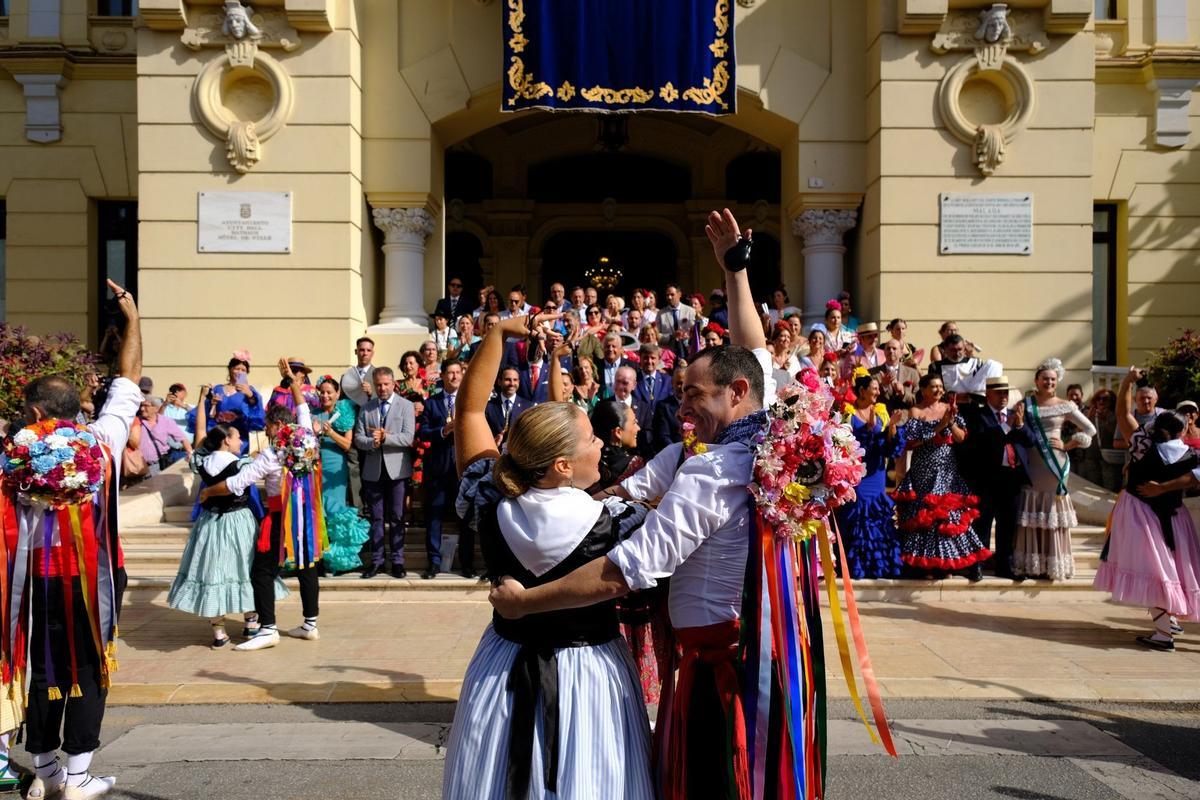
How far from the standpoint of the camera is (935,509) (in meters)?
9.26

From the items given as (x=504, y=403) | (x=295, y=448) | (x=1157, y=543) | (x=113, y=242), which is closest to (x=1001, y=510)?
(x=1157, y=543)

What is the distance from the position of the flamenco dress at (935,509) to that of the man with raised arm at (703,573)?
668 centimetres

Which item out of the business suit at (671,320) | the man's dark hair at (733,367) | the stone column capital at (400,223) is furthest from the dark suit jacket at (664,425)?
the man's dark hair at (733,367)

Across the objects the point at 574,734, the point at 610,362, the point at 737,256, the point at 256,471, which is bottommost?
the point at 574,734

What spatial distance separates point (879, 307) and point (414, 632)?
8242mm

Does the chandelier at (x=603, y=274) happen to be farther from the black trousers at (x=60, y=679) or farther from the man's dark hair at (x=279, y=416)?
the black trousers at (x=60, y=679)

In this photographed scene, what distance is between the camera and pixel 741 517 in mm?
3020

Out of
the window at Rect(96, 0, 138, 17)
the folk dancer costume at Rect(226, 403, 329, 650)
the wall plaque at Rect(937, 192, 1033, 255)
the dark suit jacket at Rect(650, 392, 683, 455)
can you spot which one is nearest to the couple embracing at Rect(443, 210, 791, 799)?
the folk dancer costume at Rect(226, 403, 329, 650)

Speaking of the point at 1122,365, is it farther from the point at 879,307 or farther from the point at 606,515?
the point at 606,515

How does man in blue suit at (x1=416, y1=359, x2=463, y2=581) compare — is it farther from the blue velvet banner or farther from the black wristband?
the black wristband

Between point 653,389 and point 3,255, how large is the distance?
12422mm

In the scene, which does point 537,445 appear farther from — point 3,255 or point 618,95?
point 3,255

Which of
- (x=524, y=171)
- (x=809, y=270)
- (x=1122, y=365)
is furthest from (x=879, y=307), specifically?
(x=524, y=171)

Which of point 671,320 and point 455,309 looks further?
point 455,309
